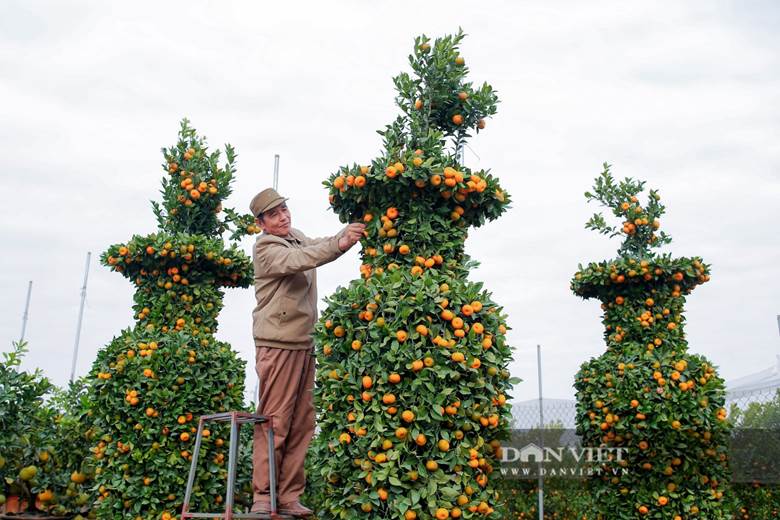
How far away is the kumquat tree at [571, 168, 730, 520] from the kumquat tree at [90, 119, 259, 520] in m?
3.50

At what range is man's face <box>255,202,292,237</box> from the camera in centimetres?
497

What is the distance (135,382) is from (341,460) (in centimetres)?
288

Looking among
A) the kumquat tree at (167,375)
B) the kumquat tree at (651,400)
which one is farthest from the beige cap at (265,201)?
the kumquat tree at (651,400)

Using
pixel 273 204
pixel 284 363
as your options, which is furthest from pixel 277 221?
pixel 284 363

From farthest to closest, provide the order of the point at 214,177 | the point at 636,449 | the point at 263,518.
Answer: the point at 214,177 < the point at 636,449 < the point at 263,518

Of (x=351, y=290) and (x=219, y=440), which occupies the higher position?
(x=351, y=290)

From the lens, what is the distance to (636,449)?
6.52 meters

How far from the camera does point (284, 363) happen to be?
15.3ft

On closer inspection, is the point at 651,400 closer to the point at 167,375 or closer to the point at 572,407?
the point at 572,407

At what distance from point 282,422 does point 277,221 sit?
1.42m

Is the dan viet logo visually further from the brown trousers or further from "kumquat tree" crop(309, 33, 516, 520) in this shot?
"kumquat tree" crop(309, 33, 516, 520)

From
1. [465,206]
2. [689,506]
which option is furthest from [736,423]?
[465,206]

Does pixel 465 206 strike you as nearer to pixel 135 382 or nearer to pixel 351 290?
pixel 351 290

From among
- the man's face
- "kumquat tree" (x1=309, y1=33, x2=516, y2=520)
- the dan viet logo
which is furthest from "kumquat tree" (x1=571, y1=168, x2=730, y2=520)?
the man's face
